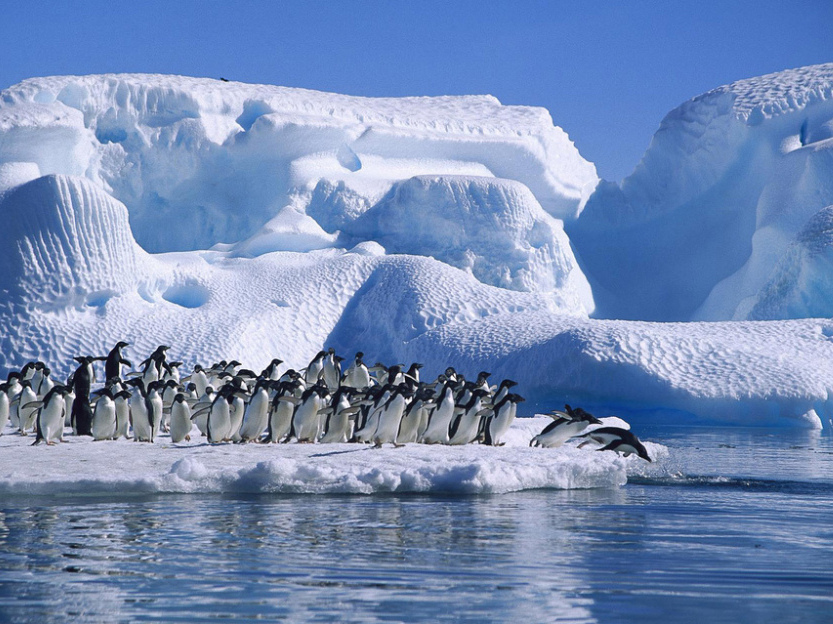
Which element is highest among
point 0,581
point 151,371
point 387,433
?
point 151,371

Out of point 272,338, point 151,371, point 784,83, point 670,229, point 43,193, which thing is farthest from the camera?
point 670,229

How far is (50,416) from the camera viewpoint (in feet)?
33.6

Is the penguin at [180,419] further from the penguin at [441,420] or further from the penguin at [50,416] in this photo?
the penguin at [441,420]

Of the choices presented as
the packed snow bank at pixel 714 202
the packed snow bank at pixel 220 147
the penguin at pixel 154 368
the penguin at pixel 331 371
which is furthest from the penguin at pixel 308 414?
the packed snow bank at pixel 714 202

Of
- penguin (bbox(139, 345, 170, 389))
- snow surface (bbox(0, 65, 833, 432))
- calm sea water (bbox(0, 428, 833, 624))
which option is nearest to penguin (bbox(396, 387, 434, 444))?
calm sea water (bbox(0, 428, 833, 624))

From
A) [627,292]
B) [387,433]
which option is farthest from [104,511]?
[627,292]

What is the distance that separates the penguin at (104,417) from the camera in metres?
10.7

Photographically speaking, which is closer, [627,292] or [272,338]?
[272,338]

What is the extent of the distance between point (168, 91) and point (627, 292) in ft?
52.1

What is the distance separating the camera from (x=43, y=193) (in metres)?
19.4

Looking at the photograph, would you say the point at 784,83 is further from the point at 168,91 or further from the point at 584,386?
the point at 168,91

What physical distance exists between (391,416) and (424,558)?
4682mm

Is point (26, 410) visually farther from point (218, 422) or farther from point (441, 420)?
point (441, 420)

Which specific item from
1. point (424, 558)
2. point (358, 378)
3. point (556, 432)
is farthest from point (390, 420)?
point (358, 378)
